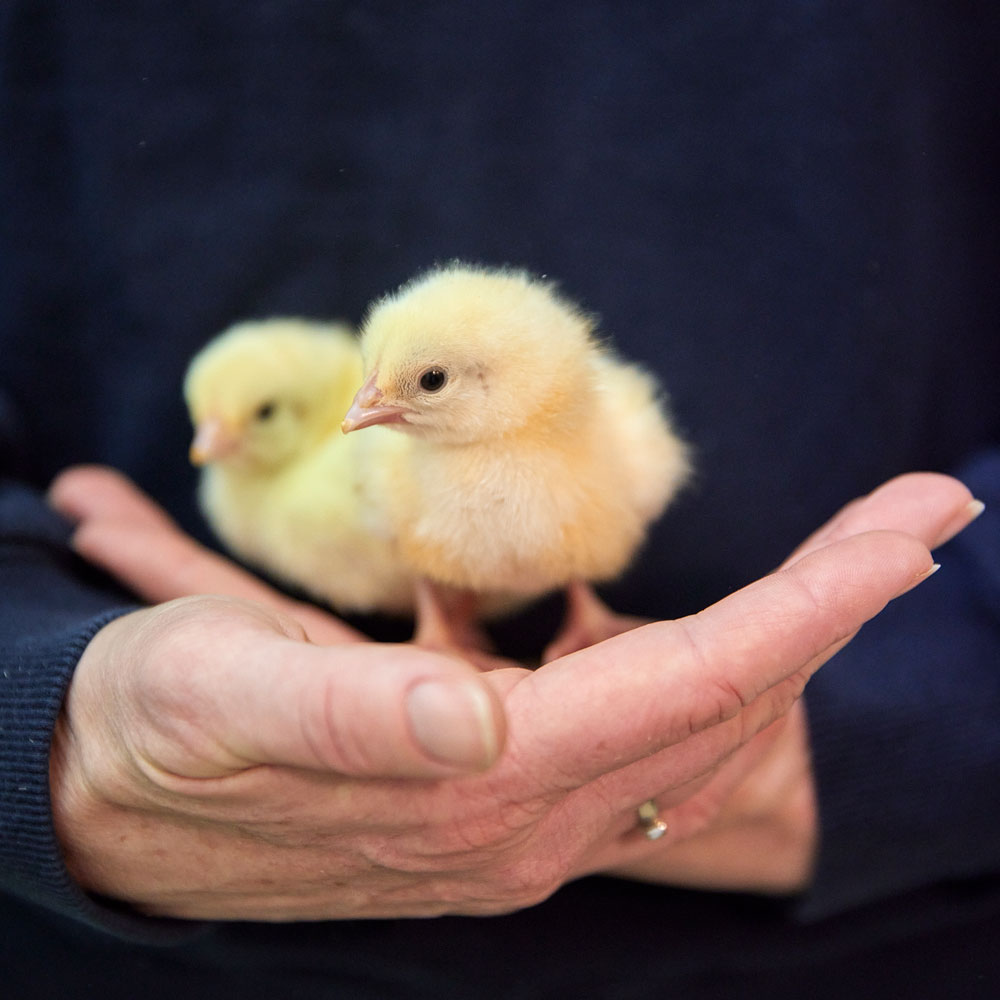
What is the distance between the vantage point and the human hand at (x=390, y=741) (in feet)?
1.82

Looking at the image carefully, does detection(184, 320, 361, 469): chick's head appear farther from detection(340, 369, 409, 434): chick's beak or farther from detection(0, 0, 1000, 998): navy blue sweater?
detection(340, 369, 409, 434): chick's beak

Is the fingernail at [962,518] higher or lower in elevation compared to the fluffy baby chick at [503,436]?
lower

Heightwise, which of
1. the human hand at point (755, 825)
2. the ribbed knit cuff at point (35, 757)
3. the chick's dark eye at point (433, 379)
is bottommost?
the human hand at point (755, 825)

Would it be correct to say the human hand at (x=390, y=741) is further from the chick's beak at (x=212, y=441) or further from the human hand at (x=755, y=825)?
the chick's beak at (x=212, y=441)

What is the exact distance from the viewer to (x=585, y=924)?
3.72 ft

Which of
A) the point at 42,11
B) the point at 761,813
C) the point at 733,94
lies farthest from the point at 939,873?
the point at 42,11

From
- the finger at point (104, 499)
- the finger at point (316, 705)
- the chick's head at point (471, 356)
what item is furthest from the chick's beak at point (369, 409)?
the finger at point (104, 499)

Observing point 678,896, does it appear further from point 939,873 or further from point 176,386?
point 176,386

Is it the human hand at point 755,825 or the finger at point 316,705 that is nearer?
the finger at point 316,705

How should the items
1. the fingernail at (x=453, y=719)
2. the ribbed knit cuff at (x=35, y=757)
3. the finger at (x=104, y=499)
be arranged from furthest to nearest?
the finger at (x=104, y=499), the ribbed knit cuff at (x=35, y=757), the fingernail at (x=453, y=719)

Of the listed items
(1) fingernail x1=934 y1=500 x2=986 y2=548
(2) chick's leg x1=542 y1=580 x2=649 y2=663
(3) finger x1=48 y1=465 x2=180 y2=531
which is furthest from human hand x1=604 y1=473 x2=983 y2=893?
(3) finger x1=48 y1=465 x2=180 y2=531

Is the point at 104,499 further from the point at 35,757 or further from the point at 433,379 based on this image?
the point at 433,379

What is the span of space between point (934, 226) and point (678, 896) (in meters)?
0.90

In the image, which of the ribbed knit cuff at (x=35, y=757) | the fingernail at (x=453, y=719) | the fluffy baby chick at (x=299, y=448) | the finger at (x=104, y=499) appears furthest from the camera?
the finger at (x=104, y=499)
